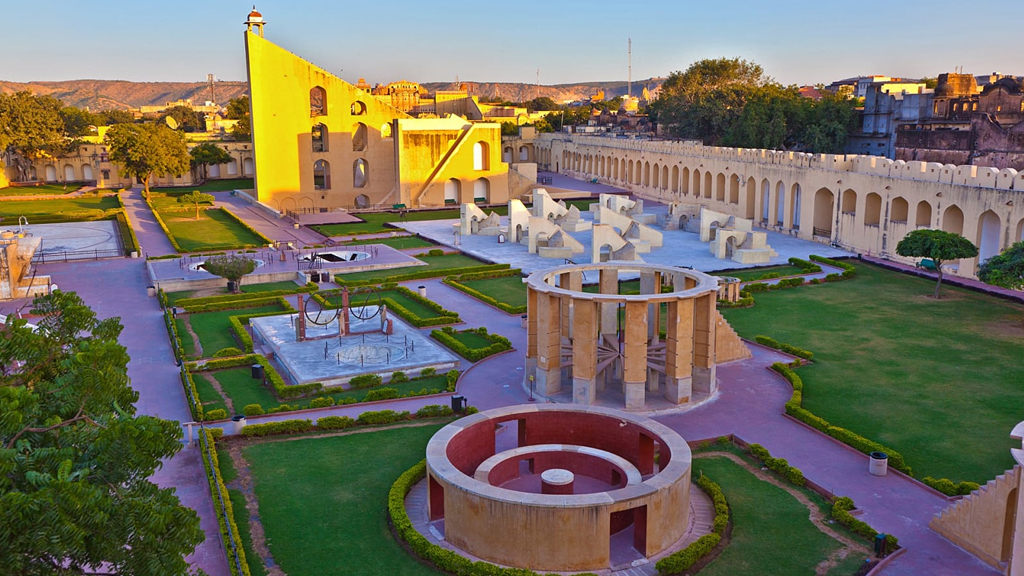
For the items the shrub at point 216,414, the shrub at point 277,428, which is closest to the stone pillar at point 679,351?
the shrub at point 277,428

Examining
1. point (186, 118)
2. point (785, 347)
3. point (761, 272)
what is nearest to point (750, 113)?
point (761, 272)

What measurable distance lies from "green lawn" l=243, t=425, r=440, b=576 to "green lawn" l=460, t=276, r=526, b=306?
13537 mm

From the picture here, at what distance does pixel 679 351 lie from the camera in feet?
70.6

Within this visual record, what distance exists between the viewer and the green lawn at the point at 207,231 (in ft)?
148

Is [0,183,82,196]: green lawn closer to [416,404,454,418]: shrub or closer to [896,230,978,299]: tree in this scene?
[416,404,454,418]: shrub

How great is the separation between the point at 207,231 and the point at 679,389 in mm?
36968

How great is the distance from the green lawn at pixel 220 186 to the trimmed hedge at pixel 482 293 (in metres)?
43.3

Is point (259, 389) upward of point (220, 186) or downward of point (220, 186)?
downward

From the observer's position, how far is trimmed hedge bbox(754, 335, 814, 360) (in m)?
25.5

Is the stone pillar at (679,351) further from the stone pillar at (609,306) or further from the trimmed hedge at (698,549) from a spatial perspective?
the trimmed hedge at (698,549)

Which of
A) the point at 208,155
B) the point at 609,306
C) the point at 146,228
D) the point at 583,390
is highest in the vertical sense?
the point at 208,155

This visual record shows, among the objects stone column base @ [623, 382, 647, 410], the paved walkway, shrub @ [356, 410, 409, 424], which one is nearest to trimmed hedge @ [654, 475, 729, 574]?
stone column base @ [623, 382, 647, 410]

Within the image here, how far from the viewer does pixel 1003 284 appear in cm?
2839

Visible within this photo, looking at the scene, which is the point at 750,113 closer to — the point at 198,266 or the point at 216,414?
the point at 198,266
